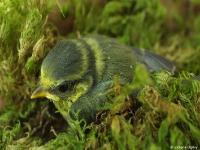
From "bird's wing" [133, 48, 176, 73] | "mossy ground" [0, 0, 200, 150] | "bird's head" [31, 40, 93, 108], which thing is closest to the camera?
"mossy ground" [0, 0, 200, 150]

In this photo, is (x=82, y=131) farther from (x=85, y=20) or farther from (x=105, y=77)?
(x=85, y=20)

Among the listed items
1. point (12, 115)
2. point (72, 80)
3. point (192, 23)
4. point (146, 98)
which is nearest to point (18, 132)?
point (12, 115)

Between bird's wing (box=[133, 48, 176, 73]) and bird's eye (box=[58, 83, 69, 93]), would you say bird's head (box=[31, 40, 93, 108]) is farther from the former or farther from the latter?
bird's wing (box=[133, 48, 176, 73])

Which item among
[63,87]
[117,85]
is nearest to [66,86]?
[63,87]

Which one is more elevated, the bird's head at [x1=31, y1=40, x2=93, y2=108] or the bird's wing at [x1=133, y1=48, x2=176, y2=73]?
the bird's head at [x1=31, y1=40, x2=93, y2=108]

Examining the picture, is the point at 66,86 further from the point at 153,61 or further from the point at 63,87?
the point at 153,61

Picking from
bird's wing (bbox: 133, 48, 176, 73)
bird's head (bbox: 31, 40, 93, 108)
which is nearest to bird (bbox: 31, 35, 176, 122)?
bird's head (bbox: 31, 40, 93, 108)

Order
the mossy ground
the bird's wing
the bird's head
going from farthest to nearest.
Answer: the bird's wing, the bird's head, the mossy ground
